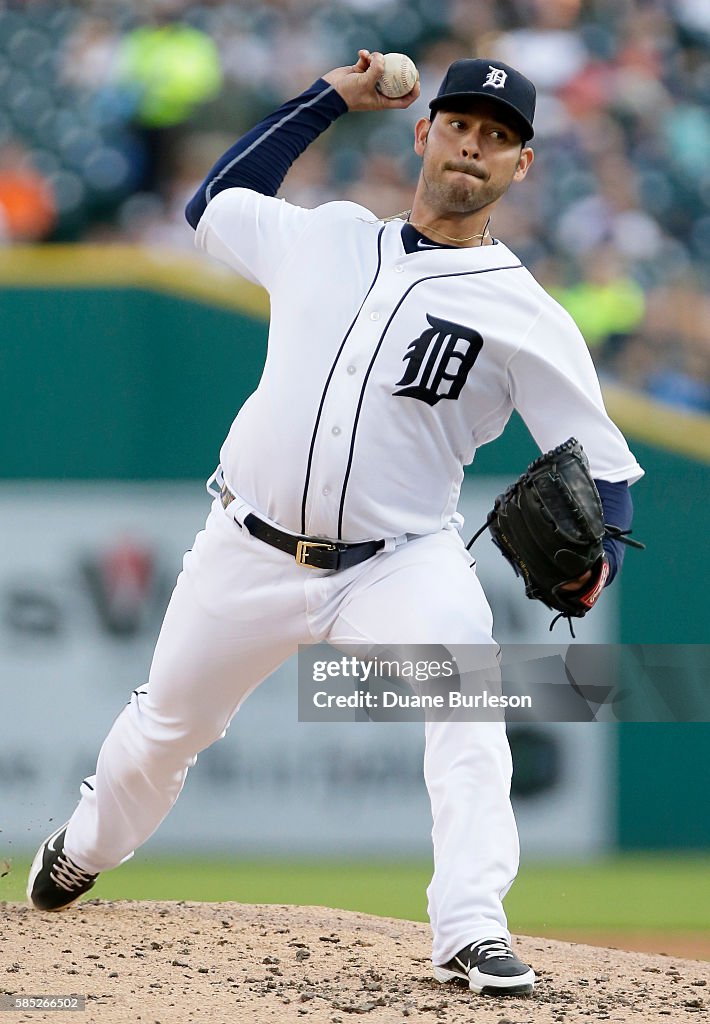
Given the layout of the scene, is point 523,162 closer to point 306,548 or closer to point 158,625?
point 306,548

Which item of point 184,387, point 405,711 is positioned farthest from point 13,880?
point 184,387

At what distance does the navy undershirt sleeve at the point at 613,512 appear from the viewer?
2.91 m

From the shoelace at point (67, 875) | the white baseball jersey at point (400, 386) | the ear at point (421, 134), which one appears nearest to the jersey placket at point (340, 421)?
the white baseball jersey at point (400, 386)

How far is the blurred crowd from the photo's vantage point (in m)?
6.82

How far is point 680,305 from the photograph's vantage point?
6238mm

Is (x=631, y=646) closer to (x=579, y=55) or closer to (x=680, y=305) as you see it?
(x=680, y=305)

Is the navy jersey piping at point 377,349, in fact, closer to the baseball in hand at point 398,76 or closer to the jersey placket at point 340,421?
the jersey placket at point 340,421

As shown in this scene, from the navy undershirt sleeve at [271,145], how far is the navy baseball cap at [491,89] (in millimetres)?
360

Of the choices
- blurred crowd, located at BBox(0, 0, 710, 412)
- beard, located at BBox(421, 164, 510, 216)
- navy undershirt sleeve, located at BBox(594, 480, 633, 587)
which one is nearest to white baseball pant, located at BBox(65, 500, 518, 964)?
navy undershirt sleeve, located at BBox(594, 480, 633, 587)

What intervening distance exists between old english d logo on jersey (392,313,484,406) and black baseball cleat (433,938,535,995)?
3.54ft

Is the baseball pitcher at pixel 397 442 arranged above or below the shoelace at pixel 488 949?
above

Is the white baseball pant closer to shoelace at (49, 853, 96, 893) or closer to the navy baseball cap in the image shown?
shoelace at (49, 853, 96, 893)

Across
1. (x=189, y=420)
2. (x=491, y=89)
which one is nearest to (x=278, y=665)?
(x=491, y=89)

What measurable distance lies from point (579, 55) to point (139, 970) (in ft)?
19.0
